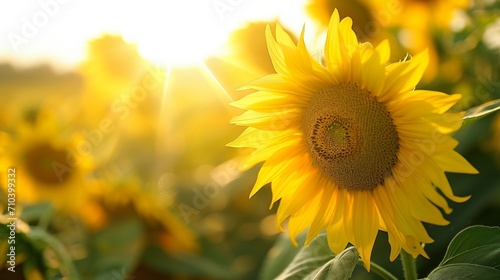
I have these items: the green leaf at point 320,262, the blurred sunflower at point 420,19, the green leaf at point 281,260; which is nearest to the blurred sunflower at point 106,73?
the blurred sunflower at point 420,19

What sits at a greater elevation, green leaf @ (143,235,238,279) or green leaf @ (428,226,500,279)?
green leaf @ (428,226,500,279)

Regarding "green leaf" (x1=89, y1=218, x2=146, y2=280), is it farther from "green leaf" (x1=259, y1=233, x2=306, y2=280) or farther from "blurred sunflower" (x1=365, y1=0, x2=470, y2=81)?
"blurred sunflower" (x1=365, y1=0, x2=470, y2=81)

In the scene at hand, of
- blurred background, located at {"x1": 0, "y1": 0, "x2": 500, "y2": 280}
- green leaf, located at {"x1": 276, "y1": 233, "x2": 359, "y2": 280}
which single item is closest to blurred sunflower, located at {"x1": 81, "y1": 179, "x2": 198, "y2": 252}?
blurred background, located at {"x1": 0, "y1": 0, "x2": 500, "y2": 280}

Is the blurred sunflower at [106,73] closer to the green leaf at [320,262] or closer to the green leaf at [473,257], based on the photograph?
the green leaf at [320,262]

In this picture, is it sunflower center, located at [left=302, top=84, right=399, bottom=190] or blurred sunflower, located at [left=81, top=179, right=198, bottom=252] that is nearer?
sunflower center, located at [left=302, top=84, right=399, bottom=190]

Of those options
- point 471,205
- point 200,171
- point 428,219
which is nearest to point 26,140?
point 200,171

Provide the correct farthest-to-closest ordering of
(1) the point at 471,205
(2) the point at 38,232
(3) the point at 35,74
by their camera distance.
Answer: (3) the point at 35,74 < (1) the point at 471,205 < (2) the point at 38,232

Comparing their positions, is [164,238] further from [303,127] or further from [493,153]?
[303,127]
